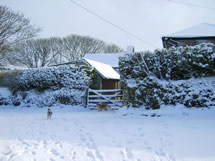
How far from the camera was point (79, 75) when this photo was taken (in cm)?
1284

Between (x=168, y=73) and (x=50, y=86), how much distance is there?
9.10 metres

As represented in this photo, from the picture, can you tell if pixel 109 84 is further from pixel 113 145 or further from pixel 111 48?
pixel 111 48

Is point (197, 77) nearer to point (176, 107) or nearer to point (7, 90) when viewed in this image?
point (176, 107)

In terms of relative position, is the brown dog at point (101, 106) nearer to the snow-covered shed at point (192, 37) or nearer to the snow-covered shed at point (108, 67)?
the snow-covered shed at point (108, 67)

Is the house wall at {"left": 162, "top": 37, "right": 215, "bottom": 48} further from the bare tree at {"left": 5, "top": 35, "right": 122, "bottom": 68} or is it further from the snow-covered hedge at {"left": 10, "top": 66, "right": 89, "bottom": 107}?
the bare tree at {"left": 5, "top": 35, "right": 122, "bottom": 68}

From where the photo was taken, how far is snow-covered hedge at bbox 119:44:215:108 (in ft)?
24.2

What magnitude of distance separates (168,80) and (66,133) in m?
5.64

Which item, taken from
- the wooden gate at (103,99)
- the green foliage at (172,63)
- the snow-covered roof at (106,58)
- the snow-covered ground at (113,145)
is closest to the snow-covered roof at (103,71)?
the wooden gate at (103,99)

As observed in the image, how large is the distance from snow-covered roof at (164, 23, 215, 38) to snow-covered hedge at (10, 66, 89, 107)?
8699 millimetres

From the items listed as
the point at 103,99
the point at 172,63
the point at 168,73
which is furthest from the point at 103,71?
the point at 172,63

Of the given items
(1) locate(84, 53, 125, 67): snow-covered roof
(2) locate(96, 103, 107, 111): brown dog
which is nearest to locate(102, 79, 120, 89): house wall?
(2) locate(96, 103, 107, 111): brown dog

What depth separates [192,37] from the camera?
525 inches

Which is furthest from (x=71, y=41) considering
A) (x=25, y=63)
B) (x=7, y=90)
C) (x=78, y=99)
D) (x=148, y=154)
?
(x=148, y=154)

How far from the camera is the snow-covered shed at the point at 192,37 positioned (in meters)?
13.1
